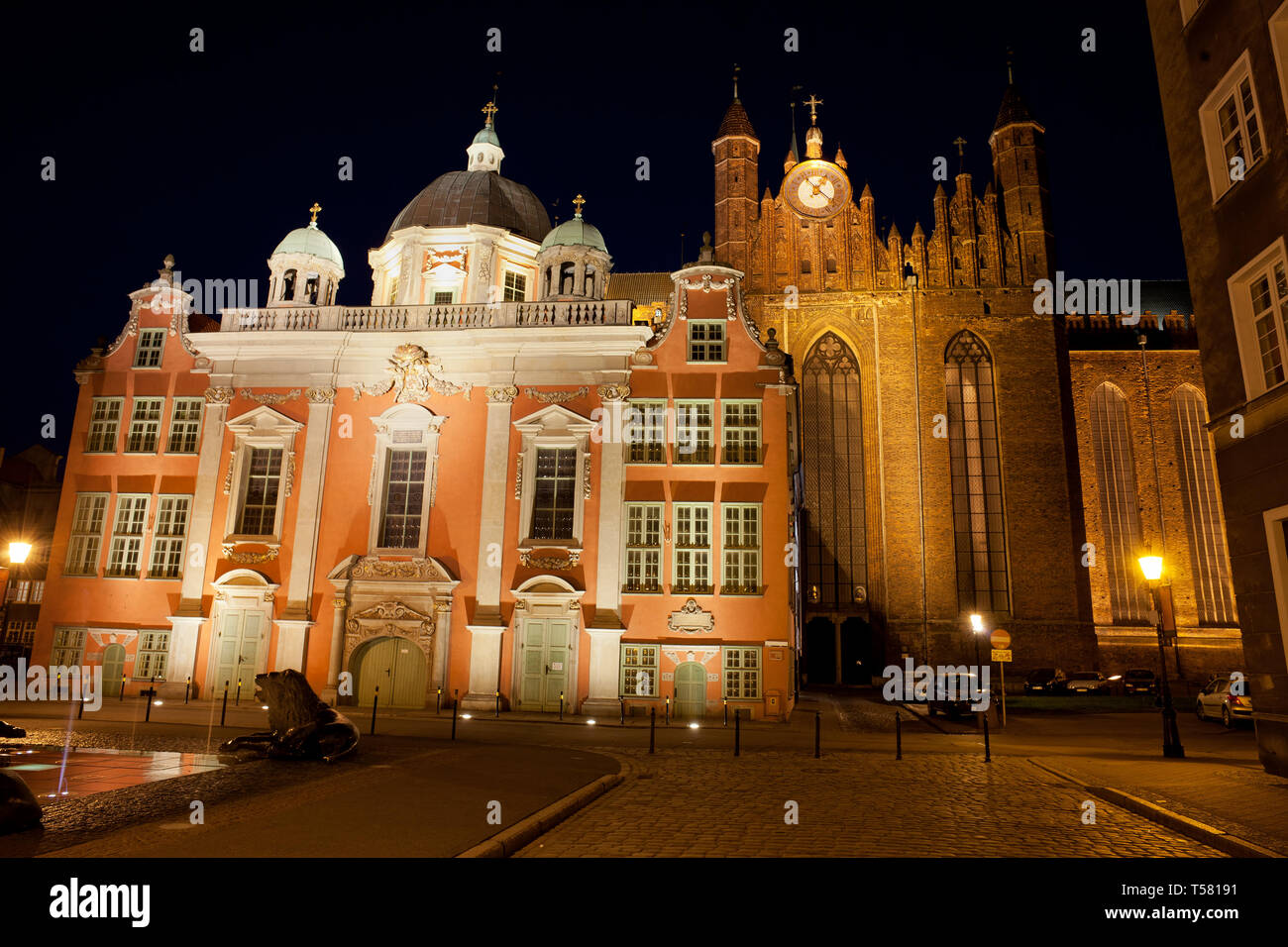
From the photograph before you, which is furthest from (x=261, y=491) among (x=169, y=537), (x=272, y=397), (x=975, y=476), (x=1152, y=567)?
(x=975, y=476)

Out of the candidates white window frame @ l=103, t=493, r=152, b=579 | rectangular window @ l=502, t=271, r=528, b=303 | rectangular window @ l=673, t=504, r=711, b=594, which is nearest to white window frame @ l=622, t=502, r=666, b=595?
rectangular window @ l=673, t=504, r=711, b=594

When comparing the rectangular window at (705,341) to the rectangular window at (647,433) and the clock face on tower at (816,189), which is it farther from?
the clock face on tower at (816,189)

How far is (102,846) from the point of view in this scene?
6.76 m

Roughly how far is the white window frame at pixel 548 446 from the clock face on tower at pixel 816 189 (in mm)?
27731

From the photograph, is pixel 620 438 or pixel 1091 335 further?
pixel 1091 335

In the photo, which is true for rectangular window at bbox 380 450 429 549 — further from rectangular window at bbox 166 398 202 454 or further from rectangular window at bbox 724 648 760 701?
rectangular window at bbox 724 648 760 701

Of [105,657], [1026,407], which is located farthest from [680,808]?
[1026,407]

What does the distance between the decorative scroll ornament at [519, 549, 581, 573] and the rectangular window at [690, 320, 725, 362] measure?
7.13 metres

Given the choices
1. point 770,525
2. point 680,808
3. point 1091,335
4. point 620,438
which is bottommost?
point 680,808

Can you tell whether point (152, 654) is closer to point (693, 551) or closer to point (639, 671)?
point (639, 671)

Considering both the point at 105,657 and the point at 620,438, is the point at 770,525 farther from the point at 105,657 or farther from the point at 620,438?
the point at 105,657

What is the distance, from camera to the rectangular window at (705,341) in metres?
25.2
